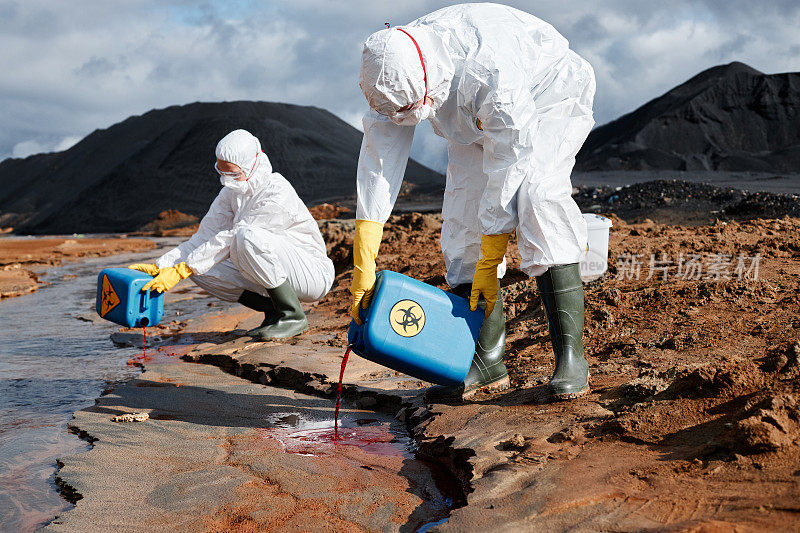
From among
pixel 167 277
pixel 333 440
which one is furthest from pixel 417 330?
pixel 167 277

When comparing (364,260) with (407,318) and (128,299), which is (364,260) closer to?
(407,318)

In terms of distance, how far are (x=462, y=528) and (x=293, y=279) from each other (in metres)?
2.94

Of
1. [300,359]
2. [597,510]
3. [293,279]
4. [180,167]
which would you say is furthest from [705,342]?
[180,167]

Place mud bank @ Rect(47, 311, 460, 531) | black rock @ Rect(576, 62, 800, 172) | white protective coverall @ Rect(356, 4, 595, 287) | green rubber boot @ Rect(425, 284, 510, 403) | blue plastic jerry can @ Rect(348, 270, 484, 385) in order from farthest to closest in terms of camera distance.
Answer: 1. black rock @ Rect(576, 62, 800, 172)
2. green rubber boot @ Rect(425, 284, 510, 403)
3. blue plastic jerry can @ Rect(348, 270, 484, 385)
4. white protective coverall @ Rect(356, 4, 595, 287)
5. mud bank @ Rect(47, 311, 460, 531)

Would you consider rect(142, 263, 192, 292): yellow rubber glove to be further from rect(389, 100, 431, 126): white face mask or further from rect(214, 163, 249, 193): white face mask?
rect(389, 100, 431, 126): white face mask

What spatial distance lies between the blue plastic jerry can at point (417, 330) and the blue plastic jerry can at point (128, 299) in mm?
1767

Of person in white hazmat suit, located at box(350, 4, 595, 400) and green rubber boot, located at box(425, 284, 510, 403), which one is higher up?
person in white hazmat suit, located at box(350, 4, 595, 400)

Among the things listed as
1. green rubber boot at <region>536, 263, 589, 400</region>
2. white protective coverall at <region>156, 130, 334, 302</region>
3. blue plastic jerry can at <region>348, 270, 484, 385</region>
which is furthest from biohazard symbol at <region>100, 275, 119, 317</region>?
green rubber boot at <region>536, 263, 589, 400</region>

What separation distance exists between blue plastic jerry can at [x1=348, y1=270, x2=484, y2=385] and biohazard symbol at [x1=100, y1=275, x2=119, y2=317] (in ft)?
6.36

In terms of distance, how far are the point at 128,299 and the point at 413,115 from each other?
2273 millimetres

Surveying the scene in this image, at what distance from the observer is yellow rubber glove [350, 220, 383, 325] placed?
267 centimetres

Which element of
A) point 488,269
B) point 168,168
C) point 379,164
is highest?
point 168,168

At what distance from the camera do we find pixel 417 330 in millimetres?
2652

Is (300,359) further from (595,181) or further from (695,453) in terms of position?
(595,181)
